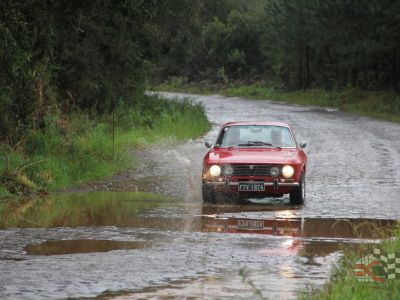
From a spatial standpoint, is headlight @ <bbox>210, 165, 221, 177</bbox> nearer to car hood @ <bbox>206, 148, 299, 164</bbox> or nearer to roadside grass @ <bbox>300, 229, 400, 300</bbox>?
car hood @ <bbox>206, 148, 299, 164</bbox>

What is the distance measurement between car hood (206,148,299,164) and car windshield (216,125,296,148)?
0.31 m

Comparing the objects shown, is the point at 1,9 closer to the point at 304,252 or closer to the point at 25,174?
the point at 25,174

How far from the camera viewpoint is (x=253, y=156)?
1755 cm

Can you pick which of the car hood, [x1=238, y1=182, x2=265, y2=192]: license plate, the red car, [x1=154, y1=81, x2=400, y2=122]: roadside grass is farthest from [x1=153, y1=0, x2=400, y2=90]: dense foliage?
[x1=238, y1=182, x2=265, y2=192]: license plate

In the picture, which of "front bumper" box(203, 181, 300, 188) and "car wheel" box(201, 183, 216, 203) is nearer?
"front bumper" box(203, 181, 300, 188)

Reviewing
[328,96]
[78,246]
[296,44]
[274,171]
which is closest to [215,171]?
[274,171]

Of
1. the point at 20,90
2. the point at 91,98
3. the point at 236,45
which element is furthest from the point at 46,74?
the point at 236,45

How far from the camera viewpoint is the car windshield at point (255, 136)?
60.7 ft

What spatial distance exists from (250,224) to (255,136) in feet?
15.7

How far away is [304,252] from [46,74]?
14.3m

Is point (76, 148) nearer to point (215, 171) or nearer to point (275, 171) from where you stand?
point (215, 171)

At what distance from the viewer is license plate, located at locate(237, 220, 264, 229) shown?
45.8 ft

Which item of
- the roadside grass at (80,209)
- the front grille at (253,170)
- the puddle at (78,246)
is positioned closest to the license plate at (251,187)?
the front grille at (253,170)

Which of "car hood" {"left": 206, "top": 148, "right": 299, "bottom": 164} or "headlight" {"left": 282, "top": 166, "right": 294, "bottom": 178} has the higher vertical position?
"car hood" {"left": 206, "top": 148, "right": 299, "bottom": 164}
